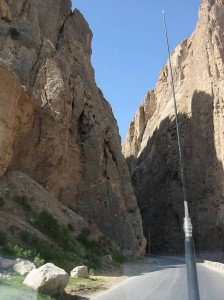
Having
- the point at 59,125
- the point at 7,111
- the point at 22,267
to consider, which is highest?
the point at 59,125

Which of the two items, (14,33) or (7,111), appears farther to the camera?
(14,33)

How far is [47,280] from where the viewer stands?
9.85 metres

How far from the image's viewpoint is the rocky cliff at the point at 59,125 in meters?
26.0

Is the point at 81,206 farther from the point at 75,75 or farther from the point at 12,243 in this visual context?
the point at 12,243

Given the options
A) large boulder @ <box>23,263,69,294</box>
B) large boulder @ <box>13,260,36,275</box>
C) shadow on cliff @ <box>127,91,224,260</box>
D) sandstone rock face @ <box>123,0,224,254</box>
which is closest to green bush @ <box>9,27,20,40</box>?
large boulder @ <box>13,260,36,275</box>

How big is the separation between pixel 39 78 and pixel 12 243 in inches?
691

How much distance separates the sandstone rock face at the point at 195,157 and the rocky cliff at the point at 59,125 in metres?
16.9

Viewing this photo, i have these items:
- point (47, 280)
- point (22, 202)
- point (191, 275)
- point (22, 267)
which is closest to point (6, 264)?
point (22, 267)

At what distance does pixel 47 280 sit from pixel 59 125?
784 inches

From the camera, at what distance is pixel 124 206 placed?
3609 centimetres

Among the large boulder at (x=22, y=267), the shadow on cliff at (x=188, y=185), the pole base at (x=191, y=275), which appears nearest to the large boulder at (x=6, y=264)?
the large boulder at (x=22, y=267)

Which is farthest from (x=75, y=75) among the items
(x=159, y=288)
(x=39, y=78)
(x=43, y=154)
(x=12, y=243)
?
(x=159, y=288)

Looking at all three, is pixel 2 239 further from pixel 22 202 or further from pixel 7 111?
pixel 7 111

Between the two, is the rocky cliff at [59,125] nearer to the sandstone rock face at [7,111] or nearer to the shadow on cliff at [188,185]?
the sandstone rock face at [7,111]
